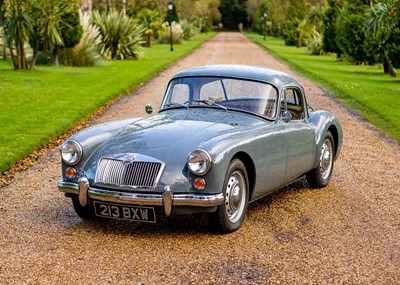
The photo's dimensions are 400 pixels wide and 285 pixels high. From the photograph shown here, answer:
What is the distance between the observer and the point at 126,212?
6141 millimetres

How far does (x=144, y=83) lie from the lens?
916 inches

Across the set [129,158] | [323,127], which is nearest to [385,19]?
[323,127]

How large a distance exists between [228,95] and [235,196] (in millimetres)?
1456

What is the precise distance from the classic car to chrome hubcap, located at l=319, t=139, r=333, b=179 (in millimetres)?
237

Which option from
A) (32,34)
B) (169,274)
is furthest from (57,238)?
(32,34)

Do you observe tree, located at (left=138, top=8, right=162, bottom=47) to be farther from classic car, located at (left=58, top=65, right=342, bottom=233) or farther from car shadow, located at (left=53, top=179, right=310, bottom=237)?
car shadow, located at (left=53, top=179, right=310, bottom=237)

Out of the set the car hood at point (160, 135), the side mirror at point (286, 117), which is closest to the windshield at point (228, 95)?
the side mirror at point (286, 117)

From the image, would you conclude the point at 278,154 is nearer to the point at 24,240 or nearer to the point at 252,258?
the point at 252,258

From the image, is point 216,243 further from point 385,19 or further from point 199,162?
point 385,19

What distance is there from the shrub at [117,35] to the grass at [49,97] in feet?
9.37

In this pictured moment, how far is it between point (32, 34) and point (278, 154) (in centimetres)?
1956

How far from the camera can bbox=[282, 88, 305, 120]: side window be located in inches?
312

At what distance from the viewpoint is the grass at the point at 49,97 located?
11445mm

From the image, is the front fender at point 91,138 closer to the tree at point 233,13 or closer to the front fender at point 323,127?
the front fender at point 323,127
